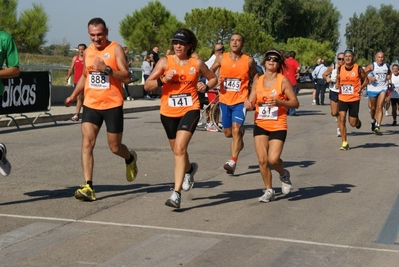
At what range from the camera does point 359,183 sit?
10586mm

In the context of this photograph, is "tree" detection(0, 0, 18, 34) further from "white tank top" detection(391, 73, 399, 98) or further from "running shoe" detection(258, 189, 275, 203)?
"running shoe" detection(258, 189, 275, 203)

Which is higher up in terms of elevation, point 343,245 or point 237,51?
point 237,51

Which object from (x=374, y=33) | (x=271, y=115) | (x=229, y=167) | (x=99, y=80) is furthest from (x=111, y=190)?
(x=374, y=33)

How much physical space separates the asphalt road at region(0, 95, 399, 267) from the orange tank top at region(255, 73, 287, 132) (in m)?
0.85

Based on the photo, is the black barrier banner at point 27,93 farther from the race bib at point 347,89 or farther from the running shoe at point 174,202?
the running shoe at point 174,202

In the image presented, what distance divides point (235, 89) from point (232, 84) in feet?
0.30

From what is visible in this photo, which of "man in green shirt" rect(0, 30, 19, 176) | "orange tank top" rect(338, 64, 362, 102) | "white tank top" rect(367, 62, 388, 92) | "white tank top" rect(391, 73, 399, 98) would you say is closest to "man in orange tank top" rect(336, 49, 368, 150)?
"orange tank top" rect(338, 64, 362, 102)

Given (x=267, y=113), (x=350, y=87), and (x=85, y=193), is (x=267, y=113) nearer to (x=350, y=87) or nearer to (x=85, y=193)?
(x=85, y=193)

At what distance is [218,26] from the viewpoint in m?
64.9

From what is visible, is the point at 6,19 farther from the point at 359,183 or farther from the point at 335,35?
the point at 335,35

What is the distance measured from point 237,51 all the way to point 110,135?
3.37m

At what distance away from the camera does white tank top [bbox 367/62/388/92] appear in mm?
18688

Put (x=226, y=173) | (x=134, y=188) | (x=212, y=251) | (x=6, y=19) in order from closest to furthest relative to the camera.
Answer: (x=212, y=251), (x=134, y=188), (x=226, y=173), (x=6, y=19)

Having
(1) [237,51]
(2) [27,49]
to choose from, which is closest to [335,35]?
(2) [27,49]
